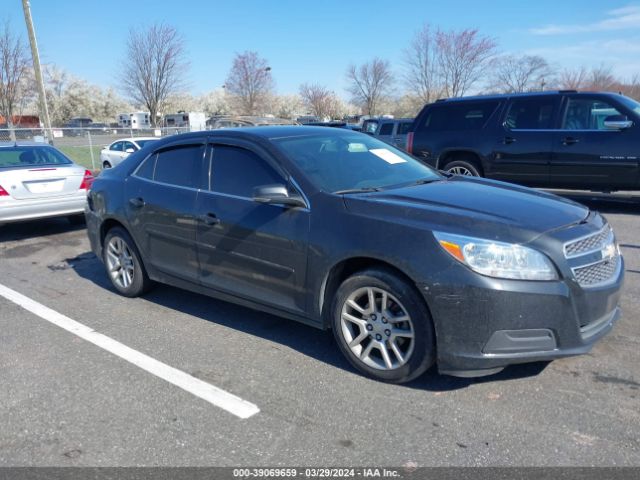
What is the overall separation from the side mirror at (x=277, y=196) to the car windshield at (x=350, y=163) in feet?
0.58

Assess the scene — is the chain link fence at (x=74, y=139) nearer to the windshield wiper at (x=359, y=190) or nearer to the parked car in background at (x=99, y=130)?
the parked car in background at (x=99, y=130)

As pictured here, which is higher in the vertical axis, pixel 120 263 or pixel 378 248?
pixel 378 248

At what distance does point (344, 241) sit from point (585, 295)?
4.66ft

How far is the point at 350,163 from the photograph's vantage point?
13.9ft

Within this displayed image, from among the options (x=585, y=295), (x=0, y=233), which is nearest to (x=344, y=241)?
(x=585, y=295)

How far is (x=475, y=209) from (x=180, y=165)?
260 cm

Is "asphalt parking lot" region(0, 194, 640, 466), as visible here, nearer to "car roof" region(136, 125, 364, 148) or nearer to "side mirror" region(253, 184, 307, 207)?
"side mirror" region(253, 184, 307, 207)

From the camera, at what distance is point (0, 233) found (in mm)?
8922

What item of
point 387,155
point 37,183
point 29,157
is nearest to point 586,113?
point 387,155

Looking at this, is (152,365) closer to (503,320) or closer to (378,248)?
(378,248)

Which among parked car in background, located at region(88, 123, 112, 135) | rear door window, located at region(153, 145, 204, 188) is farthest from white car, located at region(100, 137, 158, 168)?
rear door window, located at region(153, 145, 204, 188)

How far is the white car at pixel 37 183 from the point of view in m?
7.84

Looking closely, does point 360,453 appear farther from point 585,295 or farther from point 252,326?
point 252,326

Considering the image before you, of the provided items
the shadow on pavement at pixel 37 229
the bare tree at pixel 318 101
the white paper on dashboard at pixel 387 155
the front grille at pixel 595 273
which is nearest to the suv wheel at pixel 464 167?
the white paper on dashboard at pixel 387 155
